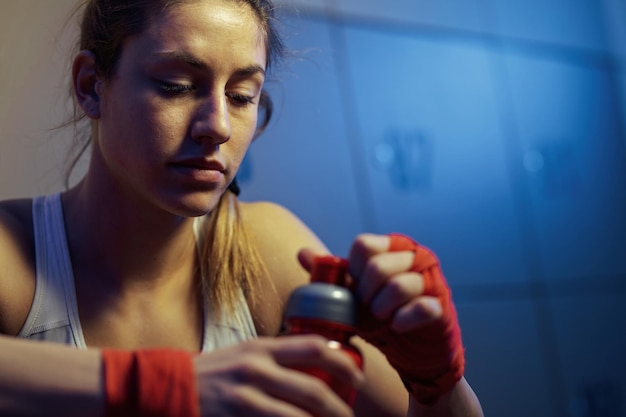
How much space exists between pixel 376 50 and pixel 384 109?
0.48 ft

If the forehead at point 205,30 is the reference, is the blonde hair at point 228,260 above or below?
below

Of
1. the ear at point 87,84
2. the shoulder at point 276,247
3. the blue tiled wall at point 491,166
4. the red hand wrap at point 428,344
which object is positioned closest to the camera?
the red hand wrap at point 428,344

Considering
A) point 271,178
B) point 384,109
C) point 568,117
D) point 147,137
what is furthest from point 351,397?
point 568,117

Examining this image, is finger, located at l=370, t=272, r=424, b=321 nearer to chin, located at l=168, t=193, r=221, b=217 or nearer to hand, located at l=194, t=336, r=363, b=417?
hand, located at l=194, t=336, r=363, b=417

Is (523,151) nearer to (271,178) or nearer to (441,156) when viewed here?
(441,156)

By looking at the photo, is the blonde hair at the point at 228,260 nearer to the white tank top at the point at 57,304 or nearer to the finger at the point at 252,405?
the white tank top at the point at 57,304

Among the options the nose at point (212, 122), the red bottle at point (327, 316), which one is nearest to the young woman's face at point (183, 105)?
the nose at point (212, 122)

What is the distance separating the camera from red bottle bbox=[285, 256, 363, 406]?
1.71 feet

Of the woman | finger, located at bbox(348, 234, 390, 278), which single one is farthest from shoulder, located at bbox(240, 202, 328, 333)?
finger, located at bbox(348, 234, 390, 278)

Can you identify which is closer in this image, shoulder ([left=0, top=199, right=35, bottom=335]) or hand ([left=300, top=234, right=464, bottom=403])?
hand ([left=300, top=234, right=464, bottom=403])

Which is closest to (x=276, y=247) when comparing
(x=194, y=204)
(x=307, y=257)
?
(x=194, y=204)

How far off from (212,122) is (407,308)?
0.94 ft

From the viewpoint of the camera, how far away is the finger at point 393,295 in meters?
0.56

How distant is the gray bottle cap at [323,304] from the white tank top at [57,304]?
1.11ft
